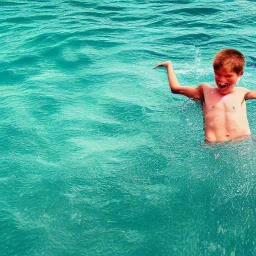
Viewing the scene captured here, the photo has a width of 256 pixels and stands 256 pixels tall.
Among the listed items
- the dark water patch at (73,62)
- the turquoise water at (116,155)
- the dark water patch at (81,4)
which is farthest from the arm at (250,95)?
the dark water patch at (81,4)

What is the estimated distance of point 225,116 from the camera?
4129 mm

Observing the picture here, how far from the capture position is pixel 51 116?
5633 mm

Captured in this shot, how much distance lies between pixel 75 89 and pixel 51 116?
41.8 inches

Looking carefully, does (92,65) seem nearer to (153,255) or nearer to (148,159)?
(148,159)

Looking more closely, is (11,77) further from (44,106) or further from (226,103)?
(226,103)

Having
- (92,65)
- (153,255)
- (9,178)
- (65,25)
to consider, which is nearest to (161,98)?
(92,65)

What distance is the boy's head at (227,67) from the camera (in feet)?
12.6

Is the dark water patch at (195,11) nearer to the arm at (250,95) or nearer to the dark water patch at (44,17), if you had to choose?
the dark water patch at (44,17)

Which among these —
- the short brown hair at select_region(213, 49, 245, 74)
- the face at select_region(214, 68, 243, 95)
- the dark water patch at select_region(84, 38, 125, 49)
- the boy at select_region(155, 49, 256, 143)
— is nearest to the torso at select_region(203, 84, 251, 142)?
the boy at select_region(155, 49, 256, 143)

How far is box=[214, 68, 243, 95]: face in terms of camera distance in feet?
12.8

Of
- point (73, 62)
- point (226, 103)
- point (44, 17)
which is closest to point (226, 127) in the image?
point (226, 103)

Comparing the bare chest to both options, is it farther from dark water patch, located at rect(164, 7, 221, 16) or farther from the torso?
dark water patch, located at rect(164, 7, 221, 16)

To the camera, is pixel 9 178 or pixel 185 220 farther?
pixel 9 178

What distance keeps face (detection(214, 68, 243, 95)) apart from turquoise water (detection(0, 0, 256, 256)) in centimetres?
61
